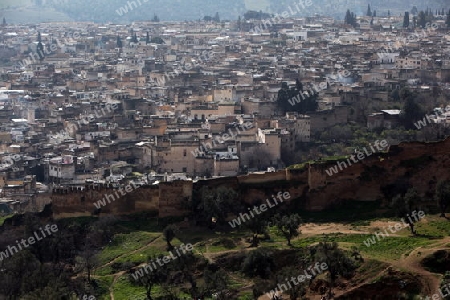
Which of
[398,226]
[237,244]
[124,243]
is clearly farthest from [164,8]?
[398,226]

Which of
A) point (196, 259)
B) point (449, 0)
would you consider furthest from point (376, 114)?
point (449, 0)

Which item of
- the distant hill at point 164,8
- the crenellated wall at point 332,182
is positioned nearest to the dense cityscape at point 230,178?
the crenellated wall at point 332,182

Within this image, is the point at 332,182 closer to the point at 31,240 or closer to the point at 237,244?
the point at 237,244

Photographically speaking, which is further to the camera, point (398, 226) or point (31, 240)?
point (31, 240)

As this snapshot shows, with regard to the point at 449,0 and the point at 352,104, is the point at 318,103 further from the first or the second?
the point at 449,0

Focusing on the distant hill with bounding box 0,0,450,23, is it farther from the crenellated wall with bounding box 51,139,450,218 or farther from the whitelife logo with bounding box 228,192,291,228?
the whitelife logo with bounding box 228,192,291,228

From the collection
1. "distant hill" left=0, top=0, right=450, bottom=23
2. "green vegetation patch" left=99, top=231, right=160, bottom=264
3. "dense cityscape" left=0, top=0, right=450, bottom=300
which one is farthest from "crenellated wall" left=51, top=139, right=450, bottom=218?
"distant hill" left=0, top=0, right=450, bottom=23
